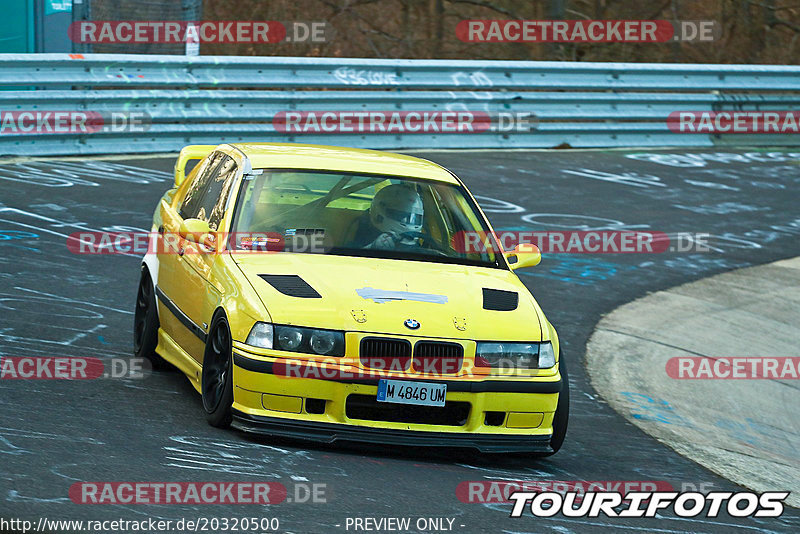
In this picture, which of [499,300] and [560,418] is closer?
[560,418]

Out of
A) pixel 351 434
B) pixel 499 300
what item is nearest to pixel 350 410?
pixel 351 434

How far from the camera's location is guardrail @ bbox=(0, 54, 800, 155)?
1527 centimetres

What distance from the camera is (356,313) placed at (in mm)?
6113

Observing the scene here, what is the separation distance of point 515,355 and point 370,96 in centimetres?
1172

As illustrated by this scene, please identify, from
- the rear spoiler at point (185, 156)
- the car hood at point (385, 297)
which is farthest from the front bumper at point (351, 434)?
the rear spoiler at point (185, 156)

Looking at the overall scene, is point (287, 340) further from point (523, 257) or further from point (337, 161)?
point (523, 257)

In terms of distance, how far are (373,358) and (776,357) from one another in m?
5.95

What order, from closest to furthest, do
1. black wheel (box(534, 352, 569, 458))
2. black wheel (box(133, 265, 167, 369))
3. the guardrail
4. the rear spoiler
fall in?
black wheel (box(534, 352, 569, 458)) < black wheel (box(133, 265, 167, 369)) < the rear spoiler < the guardrail

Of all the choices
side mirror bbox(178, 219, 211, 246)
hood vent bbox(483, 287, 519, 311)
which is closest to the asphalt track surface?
hood vent bbox(483, 287, 519, 311)

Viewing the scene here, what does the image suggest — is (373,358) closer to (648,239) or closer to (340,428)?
(340,428)

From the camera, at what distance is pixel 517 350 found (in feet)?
20.5

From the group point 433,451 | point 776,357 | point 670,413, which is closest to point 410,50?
point 776,357

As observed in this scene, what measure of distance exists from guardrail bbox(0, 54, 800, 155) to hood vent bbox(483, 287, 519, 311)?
9488 mm

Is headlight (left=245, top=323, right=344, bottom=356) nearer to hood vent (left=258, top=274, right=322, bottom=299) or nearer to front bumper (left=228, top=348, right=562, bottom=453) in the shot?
front bumper (left=228, top=348, right=562, bottom=453)
